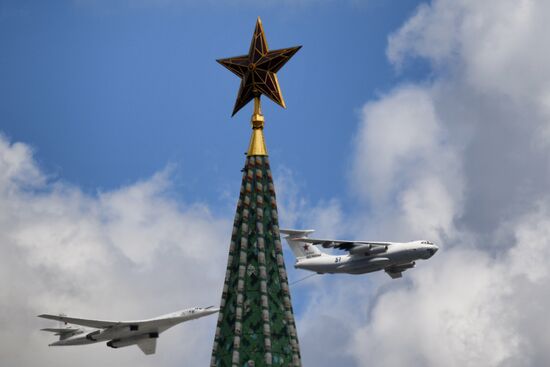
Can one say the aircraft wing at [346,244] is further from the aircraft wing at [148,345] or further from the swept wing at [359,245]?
the aircraft wing at [148,345]

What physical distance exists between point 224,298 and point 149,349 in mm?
51467

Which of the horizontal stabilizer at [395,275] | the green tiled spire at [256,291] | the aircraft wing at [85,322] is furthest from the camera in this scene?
the horizontal stabilizer at [395,275]

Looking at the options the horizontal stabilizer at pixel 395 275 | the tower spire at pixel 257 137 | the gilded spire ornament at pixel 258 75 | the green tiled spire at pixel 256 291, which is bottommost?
the green tiled spire at pixel 256 291

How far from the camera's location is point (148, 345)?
113 metres

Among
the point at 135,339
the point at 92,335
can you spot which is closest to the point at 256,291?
the point at 135,339

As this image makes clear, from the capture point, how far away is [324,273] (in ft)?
412

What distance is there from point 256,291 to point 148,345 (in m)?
53.2

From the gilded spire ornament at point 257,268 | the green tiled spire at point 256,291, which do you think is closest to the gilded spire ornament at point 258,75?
the gilded spire ornament at point 257,268

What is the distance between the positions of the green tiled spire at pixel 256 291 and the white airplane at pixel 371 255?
50592mm

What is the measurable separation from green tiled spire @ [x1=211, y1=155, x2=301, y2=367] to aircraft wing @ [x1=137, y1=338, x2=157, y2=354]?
5121 centimetres

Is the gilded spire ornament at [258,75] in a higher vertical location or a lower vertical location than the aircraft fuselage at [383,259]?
lower

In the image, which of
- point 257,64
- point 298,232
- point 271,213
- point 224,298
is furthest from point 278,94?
point 298,232

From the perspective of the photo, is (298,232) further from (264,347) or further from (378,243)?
Answer: (264,347)

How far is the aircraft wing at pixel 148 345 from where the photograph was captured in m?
112
